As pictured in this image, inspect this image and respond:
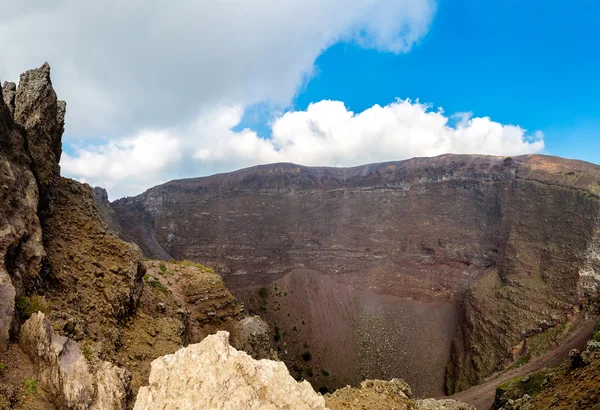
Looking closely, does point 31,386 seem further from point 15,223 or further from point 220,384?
point 15,223

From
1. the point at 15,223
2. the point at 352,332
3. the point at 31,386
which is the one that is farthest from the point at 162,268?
the point at 352,332

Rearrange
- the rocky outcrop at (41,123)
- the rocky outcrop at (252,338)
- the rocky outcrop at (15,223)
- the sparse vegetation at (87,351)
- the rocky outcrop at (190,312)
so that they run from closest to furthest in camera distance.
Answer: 1. the rocky outcrop at (15,223)
2. the sparse vegetation at (87,351)
3. the rocky outcrop at (41,123)
4. the rocky outcrop at (190,312)
5. the rocky outcrop at (252,338)

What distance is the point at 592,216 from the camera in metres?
32.2

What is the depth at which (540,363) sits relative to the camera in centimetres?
2564

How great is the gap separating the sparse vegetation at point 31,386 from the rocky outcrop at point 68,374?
13 centimetres

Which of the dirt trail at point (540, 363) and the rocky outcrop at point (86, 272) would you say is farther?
the dirt trail at point (540, 363)

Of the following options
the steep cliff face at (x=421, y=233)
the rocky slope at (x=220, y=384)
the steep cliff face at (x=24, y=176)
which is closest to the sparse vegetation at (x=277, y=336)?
the steep cliff face at (x=421, y=233)

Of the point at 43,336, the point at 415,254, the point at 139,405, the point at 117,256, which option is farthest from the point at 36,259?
the point at 415,254

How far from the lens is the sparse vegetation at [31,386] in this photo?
5266mm

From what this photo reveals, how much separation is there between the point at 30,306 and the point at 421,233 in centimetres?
4333

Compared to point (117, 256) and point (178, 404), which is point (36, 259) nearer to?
point (117, 256)

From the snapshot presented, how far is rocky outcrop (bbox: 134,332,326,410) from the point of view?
3.87 meters

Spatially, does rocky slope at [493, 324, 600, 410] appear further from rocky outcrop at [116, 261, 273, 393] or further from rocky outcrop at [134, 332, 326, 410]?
rocky outcrop at [116, 261, 273, 393]

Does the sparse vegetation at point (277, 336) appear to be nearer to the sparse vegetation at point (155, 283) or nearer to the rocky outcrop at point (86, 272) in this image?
the sparse vegetation at point (155, 283)
